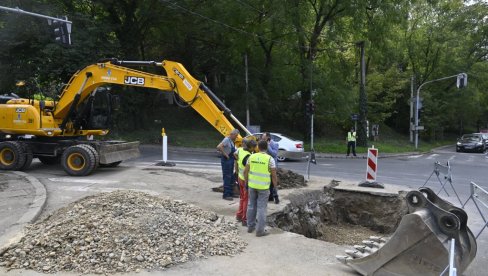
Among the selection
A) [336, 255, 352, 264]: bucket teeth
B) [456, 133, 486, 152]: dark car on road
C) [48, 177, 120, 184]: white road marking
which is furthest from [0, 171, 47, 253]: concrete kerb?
[456, 133, 486, 152]: dark car on road

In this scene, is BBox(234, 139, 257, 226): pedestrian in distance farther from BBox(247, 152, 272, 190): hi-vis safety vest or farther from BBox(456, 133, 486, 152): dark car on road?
BBox(456, 133, 486, 152): dark car on road

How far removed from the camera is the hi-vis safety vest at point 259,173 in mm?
7152

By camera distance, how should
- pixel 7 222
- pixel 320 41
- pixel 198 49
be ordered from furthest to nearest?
pixel 198 49
pixel 320 41
pixel 7 222

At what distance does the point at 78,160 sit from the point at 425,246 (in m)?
10.5

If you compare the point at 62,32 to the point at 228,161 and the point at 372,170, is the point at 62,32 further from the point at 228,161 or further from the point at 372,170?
the point at 372,170

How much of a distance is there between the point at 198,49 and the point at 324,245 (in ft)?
98.4

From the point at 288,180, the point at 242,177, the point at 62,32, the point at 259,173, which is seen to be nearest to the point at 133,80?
the point at 288,180

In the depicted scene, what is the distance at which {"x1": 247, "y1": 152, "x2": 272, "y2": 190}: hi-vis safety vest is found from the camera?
7.15 meters

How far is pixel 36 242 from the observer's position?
6125 millimetres

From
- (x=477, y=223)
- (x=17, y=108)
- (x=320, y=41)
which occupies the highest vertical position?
(x=320, y=41)

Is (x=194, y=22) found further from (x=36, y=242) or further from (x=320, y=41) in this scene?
(x=36, y=242)

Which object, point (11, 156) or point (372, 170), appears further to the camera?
point (11, 156)

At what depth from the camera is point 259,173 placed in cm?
717

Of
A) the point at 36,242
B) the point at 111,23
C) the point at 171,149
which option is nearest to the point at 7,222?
the point at 36,242
